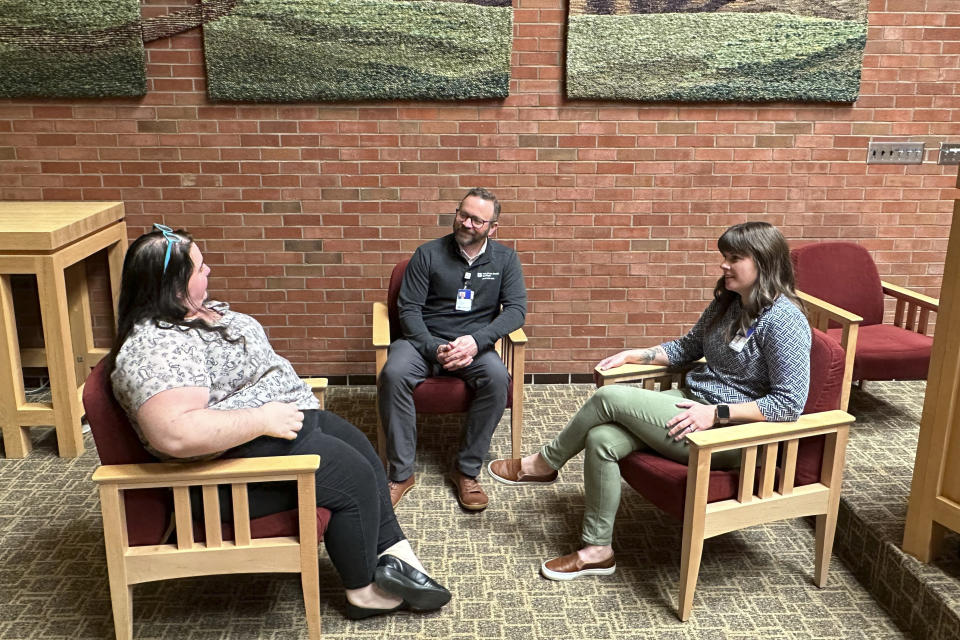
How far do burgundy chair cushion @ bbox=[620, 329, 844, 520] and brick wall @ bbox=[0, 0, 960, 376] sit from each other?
1818 millimetres

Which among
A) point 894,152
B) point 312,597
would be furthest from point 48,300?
point 894,152

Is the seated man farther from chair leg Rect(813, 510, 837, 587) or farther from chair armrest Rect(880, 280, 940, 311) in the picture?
chair armrest Rect(880, 280, 940, 311)

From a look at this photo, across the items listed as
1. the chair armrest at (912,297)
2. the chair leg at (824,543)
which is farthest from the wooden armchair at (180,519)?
the chair armrest at (912,297)

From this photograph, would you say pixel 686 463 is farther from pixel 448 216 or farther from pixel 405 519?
pixel 448 216

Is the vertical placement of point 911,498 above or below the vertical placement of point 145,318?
below

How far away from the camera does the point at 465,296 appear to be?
3389 mm

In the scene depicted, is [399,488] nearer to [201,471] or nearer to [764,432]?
[201,471]

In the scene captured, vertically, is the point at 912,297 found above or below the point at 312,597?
above

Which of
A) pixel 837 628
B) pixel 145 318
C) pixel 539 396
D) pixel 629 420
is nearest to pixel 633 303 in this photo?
pixel 539 396

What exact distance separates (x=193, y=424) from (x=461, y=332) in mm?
1575

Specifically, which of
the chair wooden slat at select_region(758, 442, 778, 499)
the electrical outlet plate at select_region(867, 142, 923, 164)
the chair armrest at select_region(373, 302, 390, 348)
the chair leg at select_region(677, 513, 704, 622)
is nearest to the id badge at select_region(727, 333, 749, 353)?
the chair wooden slat at select_region(758, 442, 778, 499)

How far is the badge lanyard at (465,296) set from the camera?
3.38 meters

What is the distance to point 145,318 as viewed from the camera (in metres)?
2.07

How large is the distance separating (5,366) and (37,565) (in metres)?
1.06
